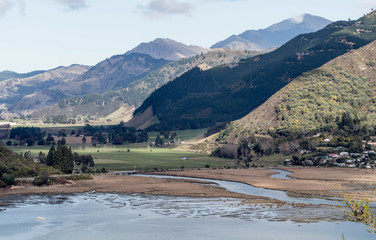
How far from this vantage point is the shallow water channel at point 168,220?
279 feet

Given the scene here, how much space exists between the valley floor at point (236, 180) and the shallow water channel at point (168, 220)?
1154 cm

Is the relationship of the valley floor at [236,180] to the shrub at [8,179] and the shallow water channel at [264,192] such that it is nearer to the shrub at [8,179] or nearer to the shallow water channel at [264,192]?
the shrub at [8,179]

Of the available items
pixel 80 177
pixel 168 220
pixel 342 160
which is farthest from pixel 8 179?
pixel 342 160

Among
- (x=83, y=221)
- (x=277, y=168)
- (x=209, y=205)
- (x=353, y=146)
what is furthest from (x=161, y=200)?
(x=353, y=146)

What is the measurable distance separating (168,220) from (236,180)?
203 ft

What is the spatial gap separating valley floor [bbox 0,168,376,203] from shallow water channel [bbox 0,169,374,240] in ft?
37.9

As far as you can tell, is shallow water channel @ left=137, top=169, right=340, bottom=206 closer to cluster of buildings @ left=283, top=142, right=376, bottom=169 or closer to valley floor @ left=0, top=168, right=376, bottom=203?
valley floor @ left=0, top=168, right=376, bottom=203

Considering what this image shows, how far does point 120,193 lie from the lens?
435ft

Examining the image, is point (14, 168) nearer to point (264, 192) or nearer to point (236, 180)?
point (236, 180)

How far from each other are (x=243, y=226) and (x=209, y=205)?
2088 centimetres

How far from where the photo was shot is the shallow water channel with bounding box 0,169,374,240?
85.1m

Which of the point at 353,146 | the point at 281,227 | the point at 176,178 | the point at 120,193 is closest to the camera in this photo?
the point at 281,227

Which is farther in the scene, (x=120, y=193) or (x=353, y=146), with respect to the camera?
(x=353, y=146)

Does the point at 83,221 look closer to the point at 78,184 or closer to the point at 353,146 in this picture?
the point at 78,184
